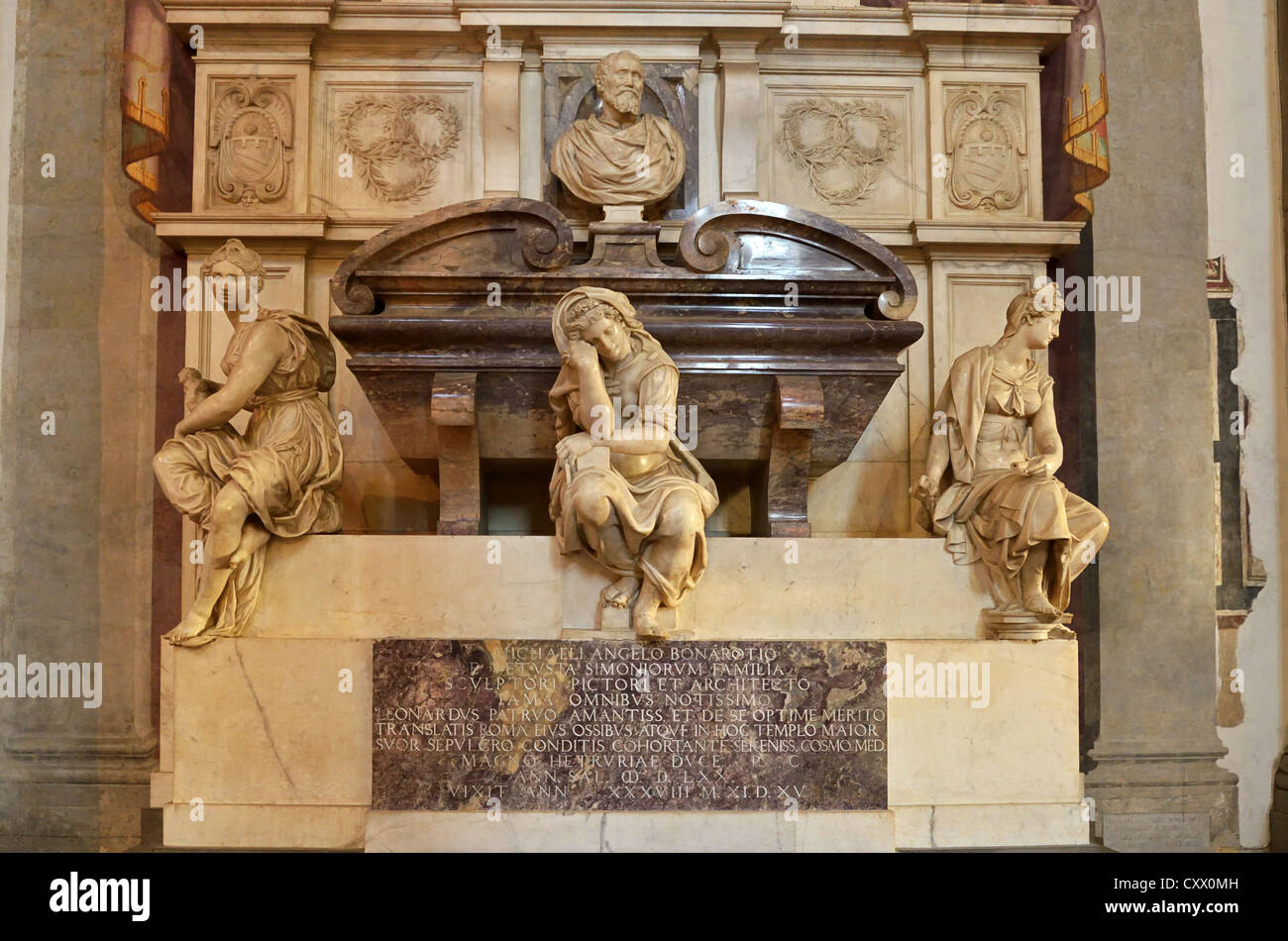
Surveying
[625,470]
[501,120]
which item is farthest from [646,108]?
[625,470]

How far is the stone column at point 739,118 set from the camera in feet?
24.2

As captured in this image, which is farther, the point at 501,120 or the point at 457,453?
the point at 501,120

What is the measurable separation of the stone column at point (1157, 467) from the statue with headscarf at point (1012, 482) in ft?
5.03

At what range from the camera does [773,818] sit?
5297mm

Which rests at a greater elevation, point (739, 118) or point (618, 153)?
point (739, 118)

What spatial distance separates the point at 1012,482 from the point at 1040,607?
1.72ft

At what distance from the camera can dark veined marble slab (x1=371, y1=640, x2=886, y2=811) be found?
529 centimetres

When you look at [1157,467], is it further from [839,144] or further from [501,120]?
[501,120]

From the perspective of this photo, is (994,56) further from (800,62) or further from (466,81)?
(466,81)

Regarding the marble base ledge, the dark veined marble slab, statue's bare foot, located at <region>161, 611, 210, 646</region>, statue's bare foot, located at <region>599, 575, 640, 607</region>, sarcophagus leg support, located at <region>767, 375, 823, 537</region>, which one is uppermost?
sarcophagus leg support, located at <region>767, 375, 823, 537</region>

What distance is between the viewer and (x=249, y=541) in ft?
17.8

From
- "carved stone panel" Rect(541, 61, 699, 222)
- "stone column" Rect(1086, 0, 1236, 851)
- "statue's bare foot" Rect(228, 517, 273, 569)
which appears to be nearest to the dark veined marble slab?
"statue's bare foot" Rect(228, 517, 273, 569)

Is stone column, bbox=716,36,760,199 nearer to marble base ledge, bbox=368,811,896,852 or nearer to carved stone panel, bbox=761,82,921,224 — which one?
carved stone panel, bbox=761,82,921,224

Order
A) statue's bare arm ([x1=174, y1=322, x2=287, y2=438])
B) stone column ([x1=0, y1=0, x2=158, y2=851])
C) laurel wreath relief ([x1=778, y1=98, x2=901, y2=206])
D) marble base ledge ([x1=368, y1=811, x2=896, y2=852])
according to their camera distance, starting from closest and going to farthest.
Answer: marble base ledge ([x1=368, y1=811, x2=896, y2=852]), statue's bare arm ([x1=174, y1=322, x2=287, y2=438]), stone column ([x1=0, y1=0, x2=158, y2=851]), laurel wreath relief ([x1=778, y1=98, x2=901, y2=206])
